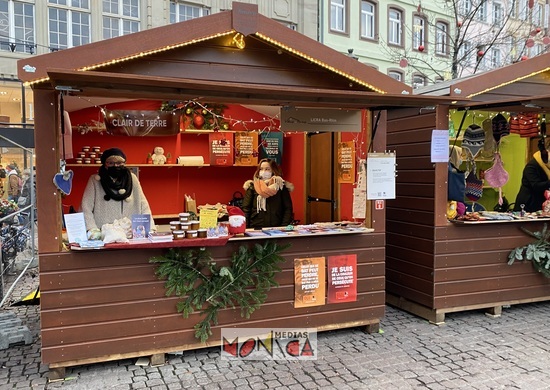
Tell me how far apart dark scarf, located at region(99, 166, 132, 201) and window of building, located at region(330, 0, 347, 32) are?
15630 mm

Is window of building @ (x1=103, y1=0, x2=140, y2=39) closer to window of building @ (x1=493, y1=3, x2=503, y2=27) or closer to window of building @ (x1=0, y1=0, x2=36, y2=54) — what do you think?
window of building @ (x1=0, y1=0, x2=36, y2=54)

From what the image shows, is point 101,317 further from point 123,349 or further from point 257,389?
point 257,389

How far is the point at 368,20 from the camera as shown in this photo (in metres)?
19.8

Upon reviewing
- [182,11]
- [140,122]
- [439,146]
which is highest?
[182,11]

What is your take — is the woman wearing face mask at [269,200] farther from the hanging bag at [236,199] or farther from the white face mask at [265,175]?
the hanging bag at [236,199]

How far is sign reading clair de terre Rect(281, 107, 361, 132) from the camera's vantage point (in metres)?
4.60

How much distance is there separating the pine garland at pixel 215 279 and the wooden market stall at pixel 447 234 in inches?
75.6

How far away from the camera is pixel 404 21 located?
806 inches

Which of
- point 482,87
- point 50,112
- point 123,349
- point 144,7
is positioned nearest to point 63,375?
point 123,349

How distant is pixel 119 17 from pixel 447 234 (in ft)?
45.0

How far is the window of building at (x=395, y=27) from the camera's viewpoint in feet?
66.4

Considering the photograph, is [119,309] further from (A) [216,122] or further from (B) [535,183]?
(B) [535,183]

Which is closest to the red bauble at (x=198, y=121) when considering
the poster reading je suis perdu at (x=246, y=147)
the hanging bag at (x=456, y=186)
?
the poster reading je suis perdu at (x=246, y=147)

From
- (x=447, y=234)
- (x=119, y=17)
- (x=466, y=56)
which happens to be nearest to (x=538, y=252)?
(x=447, y=234)
